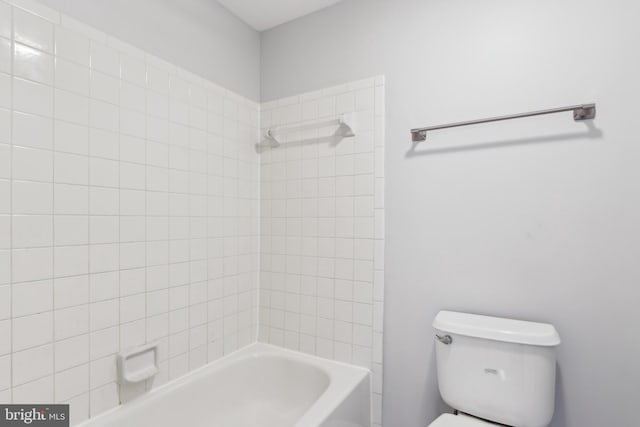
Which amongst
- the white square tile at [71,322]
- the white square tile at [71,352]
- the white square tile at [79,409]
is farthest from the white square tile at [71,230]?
the white square tile at [79,409]

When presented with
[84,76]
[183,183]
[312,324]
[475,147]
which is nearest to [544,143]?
[475,147]

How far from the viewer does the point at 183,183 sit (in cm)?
158

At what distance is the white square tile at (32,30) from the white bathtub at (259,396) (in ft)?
4.42

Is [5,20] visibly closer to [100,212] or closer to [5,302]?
[100,212]

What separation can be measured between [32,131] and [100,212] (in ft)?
1.11

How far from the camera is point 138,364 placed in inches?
54.2

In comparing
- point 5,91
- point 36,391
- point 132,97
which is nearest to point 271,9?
point 132,97

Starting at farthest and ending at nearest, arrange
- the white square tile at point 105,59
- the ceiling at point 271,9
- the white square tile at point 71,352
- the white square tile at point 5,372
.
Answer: the ceiling at point 271,9
the white square tile at point 105,59
the white square tile at point 71,352
the white square tile at point 5,372

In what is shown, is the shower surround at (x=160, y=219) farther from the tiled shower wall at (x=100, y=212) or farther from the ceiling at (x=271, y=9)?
the ceiling at (x=271, y=9)

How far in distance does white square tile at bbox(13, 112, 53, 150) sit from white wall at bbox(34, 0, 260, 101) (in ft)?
1.34

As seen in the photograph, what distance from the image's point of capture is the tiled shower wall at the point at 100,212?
1.06 meters

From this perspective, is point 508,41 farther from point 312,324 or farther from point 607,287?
point 312,324

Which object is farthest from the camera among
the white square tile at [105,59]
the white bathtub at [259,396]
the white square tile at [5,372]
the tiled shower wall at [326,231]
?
the tiled shower wall at [326,231]

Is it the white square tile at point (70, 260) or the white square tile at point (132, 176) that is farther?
the white square tile at point (132, 176)
